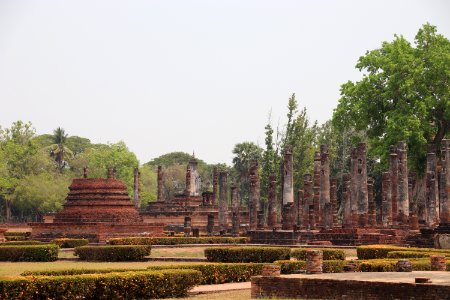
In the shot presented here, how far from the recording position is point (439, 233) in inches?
1495

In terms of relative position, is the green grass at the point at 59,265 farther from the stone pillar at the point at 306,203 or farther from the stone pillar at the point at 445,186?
the stone pillar at the point at 306,203

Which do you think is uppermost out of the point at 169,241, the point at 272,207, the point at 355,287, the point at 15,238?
the point at 272,207

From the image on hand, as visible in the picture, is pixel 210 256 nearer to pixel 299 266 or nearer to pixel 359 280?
pixel 299 266

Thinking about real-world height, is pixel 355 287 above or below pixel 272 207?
below

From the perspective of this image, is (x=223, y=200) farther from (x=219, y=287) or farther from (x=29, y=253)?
(x=219, y=287)

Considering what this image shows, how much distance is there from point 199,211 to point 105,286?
4823cm

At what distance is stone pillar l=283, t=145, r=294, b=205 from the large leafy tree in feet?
24.5

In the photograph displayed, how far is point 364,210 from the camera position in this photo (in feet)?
153

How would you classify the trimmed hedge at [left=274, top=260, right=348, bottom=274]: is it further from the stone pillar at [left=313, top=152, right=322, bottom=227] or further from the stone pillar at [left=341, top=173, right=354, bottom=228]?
the stone pillar at [left=313, top=152, right=322, bottom=227]

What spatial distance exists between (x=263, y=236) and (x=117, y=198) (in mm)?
11706

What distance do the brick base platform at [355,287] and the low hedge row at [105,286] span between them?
8.27 feet

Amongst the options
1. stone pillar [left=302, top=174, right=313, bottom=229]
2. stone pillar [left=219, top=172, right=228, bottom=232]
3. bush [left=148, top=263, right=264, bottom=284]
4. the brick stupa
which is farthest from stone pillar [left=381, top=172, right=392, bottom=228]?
bush [left=148, top=263, right=264, bottom=284]

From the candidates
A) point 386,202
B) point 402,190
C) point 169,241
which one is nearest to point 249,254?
point 169,241

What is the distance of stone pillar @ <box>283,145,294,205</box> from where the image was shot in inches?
1983
